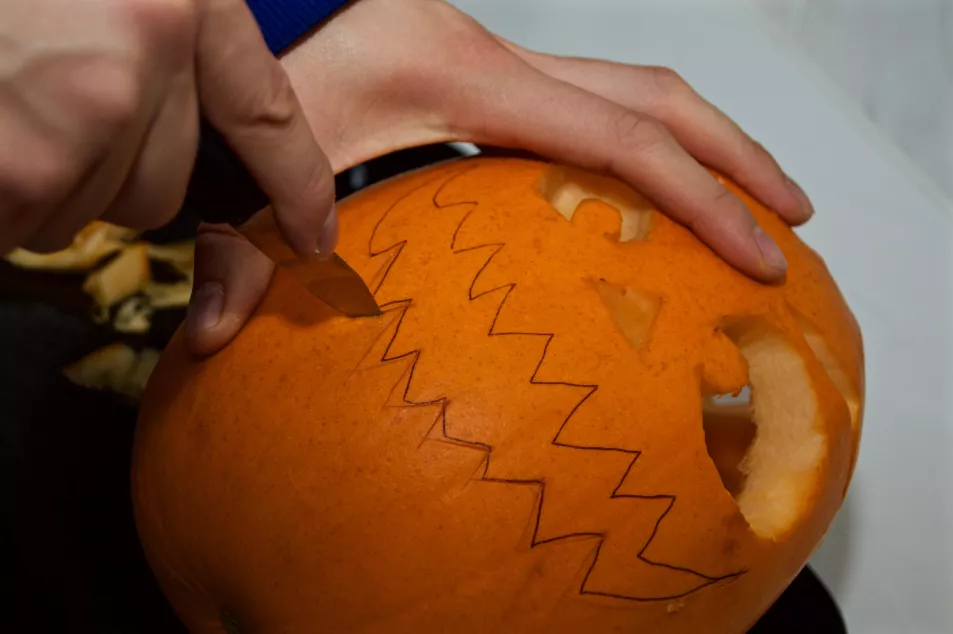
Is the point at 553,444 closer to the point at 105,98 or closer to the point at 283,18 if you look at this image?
the point at 105,98

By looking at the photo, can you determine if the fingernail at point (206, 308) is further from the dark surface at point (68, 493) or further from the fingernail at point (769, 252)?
the fingernail at point (769, 252)

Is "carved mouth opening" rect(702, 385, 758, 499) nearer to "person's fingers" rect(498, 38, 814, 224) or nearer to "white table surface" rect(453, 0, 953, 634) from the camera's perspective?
"person's fingers" rect(498, 38, 814, 224)

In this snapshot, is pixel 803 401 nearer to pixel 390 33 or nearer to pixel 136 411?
pixel 390 33

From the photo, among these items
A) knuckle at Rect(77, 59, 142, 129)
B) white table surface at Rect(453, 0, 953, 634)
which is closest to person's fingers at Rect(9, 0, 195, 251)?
knuckle at Rect(77, 59, 142, 129)

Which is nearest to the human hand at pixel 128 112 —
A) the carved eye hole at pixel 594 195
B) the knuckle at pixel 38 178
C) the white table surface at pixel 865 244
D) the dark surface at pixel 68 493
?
the knuckle at pixel 38 178

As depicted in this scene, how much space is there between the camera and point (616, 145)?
2.57ft

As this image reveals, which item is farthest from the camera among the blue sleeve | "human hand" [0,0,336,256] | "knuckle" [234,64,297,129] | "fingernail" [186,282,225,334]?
the blue sleeve

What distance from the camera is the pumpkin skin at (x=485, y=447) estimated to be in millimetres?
630

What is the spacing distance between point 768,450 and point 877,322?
0.67m

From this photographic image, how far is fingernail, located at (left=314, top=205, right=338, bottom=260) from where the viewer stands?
64 cm

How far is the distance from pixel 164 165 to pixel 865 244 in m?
1.19

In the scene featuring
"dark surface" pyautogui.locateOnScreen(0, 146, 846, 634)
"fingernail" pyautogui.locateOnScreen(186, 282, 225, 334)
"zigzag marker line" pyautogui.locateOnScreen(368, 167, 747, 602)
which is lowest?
"dark surface" pyautogui.locateOnScreen(0, 146, 846, 634)

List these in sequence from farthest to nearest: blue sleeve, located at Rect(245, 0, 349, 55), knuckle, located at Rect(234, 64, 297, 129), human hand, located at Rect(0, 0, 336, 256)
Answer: blue sleeve, located at Rect(245, 0, 349, 55), knuckle, located at Rect(234, 64, 297, 129), human hand, located at Rect(0, 0, 336, 256)

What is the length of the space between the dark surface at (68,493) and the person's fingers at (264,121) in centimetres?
47
